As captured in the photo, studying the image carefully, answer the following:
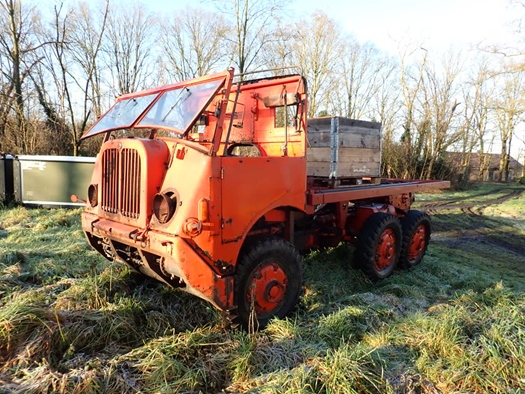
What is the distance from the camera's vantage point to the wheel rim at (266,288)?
345cm

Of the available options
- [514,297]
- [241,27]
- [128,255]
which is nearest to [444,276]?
[514,297]

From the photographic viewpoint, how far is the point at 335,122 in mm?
5328

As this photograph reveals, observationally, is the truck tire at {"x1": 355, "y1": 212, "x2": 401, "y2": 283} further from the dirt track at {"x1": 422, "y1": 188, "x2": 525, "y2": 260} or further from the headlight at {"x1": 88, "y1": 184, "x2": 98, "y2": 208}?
the dirt track at {"x1": 422, "y1": 188, "x2": 525, "y2": 260}

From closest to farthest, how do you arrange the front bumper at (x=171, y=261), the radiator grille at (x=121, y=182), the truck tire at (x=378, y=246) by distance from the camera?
the front bumper at (x=171, y=261) < the radiator grille at (x=121, y=182) < the truck tire at (x=378, y=246)

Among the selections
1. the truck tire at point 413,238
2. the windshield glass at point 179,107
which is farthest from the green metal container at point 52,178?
the truck tire at point 413,238

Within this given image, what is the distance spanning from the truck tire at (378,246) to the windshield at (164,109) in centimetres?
290

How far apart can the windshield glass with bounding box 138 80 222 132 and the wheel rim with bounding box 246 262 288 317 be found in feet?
4.87

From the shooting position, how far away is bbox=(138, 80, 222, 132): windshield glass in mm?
3379

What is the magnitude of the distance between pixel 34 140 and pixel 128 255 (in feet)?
40.8

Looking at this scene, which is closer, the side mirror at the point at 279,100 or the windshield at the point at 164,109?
the windshield at the point at 164,109

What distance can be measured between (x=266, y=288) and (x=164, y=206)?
1243 mm

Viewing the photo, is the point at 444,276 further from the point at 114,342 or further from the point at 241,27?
the point at 241,27

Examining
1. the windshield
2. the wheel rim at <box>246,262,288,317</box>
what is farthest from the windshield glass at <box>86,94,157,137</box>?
the wheel rim at <box>246,262,288,317</box>

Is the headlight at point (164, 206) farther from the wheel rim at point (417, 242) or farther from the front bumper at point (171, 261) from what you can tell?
the wheel rim at point (417, 242)
